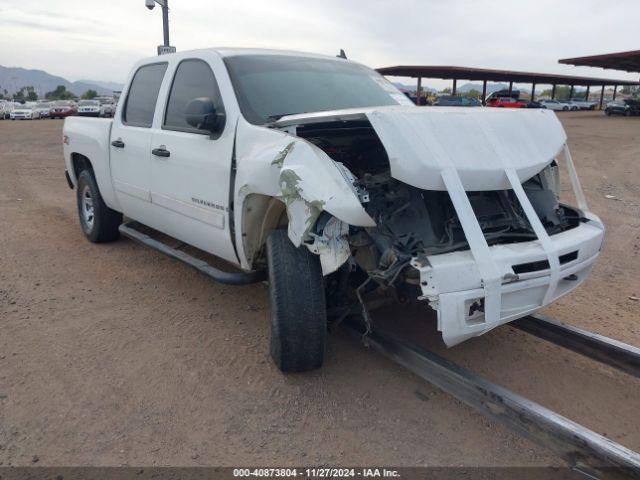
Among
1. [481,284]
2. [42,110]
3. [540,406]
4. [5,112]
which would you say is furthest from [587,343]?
[5,112]

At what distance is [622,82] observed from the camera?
5966cm

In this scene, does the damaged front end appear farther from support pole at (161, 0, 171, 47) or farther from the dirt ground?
support pole at (161, 0, 171, 47)

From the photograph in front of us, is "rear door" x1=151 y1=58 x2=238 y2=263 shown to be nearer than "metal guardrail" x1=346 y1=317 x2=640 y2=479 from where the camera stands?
No

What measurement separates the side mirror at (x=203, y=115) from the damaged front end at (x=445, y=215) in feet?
1.82

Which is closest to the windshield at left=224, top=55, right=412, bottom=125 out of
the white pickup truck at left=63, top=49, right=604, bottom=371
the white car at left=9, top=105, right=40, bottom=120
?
the white pickup truck at left=63, top=49, right=604, bottom=371

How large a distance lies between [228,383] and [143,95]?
294cm

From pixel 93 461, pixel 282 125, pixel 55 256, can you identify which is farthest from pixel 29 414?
pixel 55 256

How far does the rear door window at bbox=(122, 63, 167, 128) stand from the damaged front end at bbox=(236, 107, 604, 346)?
1908mm

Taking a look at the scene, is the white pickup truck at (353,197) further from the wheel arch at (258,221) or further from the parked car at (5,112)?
the parked car at (5,112)

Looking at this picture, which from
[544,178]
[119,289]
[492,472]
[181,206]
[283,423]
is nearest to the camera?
[492,472]

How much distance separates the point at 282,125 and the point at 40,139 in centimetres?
2039

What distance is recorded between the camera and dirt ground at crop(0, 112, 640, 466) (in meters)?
2.78

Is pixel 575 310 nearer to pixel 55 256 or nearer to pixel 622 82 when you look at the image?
pixel 55 256

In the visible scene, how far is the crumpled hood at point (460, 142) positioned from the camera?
2.75 m
